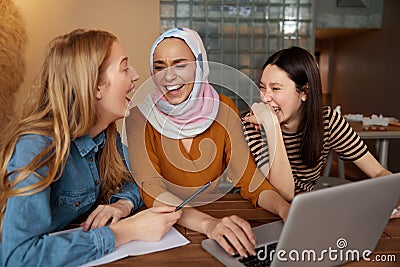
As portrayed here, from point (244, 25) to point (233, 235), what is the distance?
255 cm

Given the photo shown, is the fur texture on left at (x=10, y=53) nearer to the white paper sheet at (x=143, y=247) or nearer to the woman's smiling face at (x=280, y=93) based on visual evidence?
the woman's smiling face at (x=280, y=93)

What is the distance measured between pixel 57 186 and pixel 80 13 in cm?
233

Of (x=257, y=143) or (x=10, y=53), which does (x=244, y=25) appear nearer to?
(x=10, y=53)

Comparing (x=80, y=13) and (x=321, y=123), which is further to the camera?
(x=80, y=13)

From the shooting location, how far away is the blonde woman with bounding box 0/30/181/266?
2.58 feet

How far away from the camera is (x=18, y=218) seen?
2.55 feet

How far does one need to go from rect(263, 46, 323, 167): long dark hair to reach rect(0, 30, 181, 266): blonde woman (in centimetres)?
62

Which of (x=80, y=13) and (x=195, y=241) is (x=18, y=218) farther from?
(x=80, y=13)

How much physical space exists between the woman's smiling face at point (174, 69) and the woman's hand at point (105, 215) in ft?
1.11

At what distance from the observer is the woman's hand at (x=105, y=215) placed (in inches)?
37.7

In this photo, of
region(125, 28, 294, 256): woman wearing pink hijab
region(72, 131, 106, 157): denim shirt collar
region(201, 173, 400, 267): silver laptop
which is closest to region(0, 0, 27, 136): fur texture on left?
region(125, 28, 294, 256): woman wearing pink hijab

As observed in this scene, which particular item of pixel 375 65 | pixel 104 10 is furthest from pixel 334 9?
pixel 104 10

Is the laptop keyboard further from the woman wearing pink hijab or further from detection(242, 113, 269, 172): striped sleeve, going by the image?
detection(242, 113, 269, 172): striped sleeve

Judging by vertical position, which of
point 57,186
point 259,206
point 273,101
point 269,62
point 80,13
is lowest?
point 259,206
